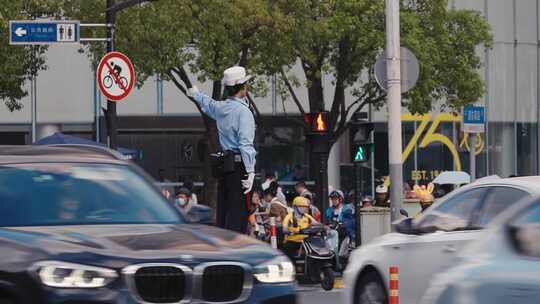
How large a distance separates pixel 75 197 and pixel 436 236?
363 centimetres

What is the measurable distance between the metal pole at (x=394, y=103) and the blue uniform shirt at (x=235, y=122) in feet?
24.1

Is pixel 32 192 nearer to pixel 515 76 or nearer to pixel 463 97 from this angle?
pixel 463 97

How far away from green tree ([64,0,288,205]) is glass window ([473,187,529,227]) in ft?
70.3

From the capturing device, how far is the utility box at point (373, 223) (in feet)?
81.4

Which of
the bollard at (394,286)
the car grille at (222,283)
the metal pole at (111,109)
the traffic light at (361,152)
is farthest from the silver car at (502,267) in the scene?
the metal pole at (111,109)

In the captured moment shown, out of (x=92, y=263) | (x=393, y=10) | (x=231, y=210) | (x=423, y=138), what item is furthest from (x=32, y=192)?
(x=423, y=138)

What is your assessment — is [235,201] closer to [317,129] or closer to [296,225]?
[296,225]

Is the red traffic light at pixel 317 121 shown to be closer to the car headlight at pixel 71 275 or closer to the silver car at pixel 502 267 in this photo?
the car headlight at pixel 71 275

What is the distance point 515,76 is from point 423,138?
170 inches

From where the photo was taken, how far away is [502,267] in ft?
22.3

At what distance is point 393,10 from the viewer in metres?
21.8

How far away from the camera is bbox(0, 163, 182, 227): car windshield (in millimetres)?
9141

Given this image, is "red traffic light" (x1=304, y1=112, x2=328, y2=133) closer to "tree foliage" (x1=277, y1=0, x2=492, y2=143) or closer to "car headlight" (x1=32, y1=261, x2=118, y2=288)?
"tree foliage" (x1=277, y1=0, x2=492, y2=143)

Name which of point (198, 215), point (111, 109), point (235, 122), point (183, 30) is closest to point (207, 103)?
point (235, 122)
